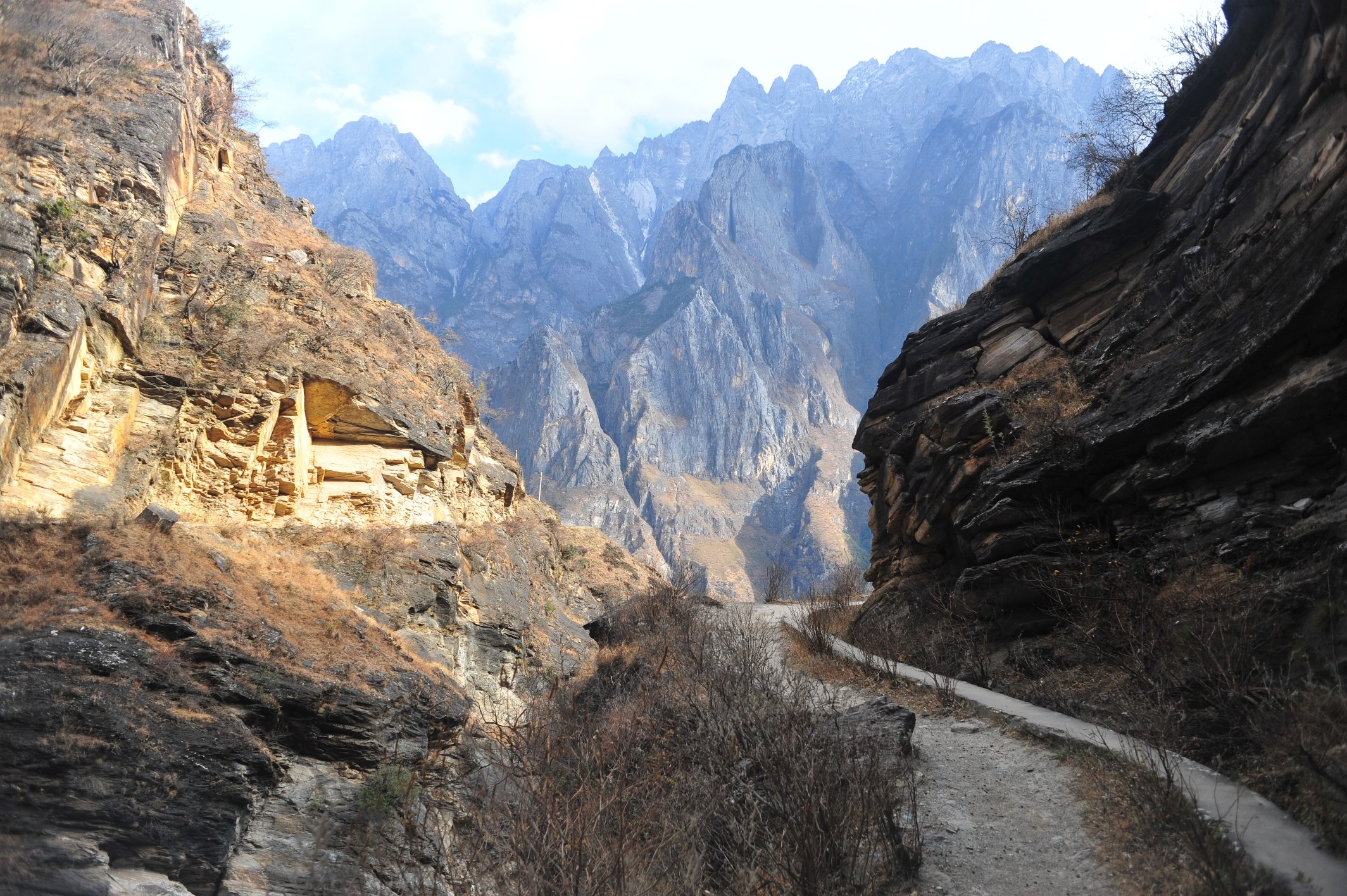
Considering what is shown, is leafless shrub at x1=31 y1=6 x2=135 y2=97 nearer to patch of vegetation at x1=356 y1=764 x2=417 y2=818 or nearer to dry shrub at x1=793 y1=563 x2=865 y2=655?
patch of vegetation at x1=356 y1=764 x2=417 y2=818

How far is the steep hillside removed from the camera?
23.7ft

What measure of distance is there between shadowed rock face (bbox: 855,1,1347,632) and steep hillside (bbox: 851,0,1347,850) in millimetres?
42

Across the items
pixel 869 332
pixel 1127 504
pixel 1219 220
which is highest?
pixel 869 332

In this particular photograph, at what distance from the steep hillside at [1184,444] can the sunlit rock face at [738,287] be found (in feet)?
291

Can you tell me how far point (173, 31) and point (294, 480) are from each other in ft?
61.2

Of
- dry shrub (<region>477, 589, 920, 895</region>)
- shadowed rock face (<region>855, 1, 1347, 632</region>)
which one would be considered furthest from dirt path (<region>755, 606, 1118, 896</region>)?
shadowed rock face (<region>855, 1, 1347, 632</region>)

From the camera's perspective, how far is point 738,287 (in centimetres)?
15062

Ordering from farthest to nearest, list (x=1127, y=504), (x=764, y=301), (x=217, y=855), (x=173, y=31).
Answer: (x=764, y=301) → (x=173, y=31) → (x=1127, y=504) → (x=217, y=855)

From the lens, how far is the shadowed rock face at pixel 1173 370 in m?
8.87

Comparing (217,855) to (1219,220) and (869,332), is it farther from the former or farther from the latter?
(869,332)

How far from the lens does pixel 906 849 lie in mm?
6512

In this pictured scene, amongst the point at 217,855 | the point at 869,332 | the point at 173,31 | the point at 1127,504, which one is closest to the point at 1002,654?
the point at 1127,504

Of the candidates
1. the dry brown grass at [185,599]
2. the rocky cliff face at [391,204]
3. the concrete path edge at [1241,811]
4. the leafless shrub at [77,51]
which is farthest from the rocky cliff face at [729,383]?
the concrete path edge at [1241,811]

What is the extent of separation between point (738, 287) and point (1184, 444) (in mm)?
144618
